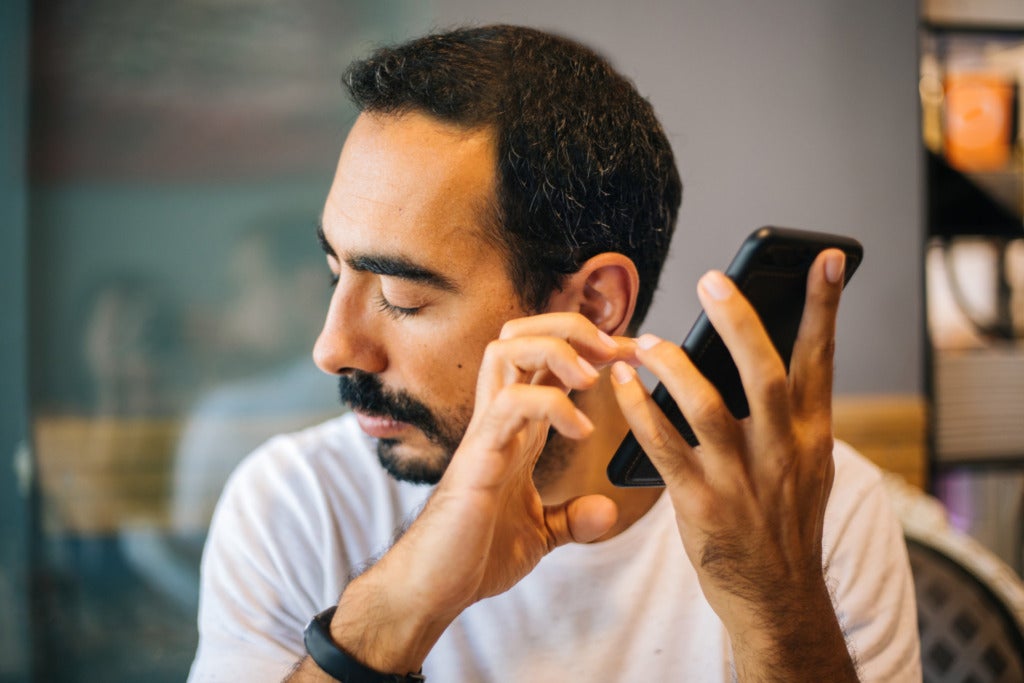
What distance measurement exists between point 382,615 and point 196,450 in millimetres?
1518

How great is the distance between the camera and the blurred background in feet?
6.89

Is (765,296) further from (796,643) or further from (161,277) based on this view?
(161,277)

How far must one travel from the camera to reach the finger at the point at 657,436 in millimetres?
750

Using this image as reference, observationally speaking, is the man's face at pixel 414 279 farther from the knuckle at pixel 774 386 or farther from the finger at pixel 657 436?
the knuckle at pixel 774 386

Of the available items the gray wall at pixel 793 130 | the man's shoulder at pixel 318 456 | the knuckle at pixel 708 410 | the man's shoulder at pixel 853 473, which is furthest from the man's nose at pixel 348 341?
the gray wall at pixel 793 130

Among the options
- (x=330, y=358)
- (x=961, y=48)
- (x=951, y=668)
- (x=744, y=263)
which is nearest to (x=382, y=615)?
(x=330, y=358)

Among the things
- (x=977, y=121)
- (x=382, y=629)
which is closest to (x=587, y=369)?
(x=382, y=629)

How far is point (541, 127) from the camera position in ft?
3.60

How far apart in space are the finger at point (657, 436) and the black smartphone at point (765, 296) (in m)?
0.02

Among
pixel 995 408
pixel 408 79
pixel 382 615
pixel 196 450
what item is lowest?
pixel 995 408

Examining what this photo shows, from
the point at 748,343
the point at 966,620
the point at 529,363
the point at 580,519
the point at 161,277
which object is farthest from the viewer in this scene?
the point at 161,277

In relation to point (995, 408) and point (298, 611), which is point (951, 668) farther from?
point (995, 408)

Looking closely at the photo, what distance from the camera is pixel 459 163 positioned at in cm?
106

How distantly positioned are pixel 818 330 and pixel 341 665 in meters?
0.60
